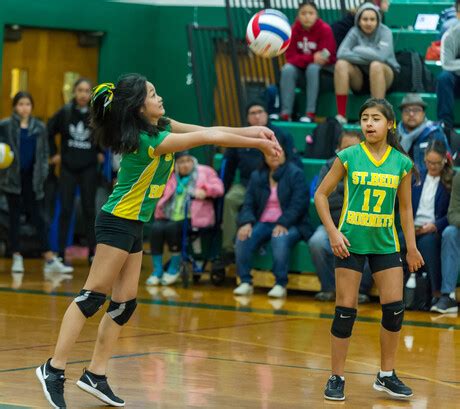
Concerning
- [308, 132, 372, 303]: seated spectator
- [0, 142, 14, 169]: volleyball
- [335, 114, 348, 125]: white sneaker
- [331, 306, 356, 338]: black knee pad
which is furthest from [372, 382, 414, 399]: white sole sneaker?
[335, 114, 348, 125]: white sneaker

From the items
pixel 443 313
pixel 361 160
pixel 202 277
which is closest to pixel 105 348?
pixel 361 160

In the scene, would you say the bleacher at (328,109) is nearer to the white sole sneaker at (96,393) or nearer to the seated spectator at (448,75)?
the seated spectator at (448,75)

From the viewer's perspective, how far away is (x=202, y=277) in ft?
46.3

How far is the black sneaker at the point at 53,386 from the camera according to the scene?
6418 mm

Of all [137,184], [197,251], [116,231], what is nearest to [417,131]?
[197,251]

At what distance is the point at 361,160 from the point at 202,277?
703cm

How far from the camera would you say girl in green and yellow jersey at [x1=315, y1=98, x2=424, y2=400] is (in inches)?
281

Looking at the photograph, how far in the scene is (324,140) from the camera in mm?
13445

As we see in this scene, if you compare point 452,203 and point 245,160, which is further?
point 245,160

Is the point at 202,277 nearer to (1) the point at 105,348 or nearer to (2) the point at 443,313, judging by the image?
(2) the point at 443,313

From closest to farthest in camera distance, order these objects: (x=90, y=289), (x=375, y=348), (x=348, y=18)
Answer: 1. (x=90, y=289)
2. (x=375, y=348)
3. (x=348, y=18)

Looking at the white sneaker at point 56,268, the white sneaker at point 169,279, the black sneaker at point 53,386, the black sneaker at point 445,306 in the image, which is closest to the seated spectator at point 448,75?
the black sneaker at point 445,306

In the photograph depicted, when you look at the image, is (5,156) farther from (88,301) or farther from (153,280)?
(88,301)

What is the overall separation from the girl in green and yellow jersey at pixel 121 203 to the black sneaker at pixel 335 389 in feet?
4.20
